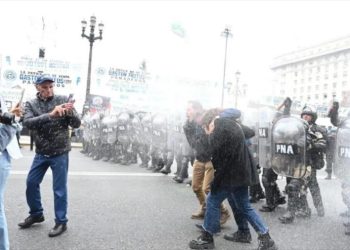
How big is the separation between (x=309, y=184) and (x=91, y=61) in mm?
14316

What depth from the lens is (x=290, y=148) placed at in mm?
5637

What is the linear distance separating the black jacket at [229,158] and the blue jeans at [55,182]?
170 centimetres

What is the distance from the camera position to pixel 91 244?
433 cm

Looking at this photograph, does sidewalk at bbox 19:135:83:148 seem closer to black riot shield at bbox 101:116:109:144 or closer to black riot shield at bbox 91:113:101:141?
black riot shield at bbox 91:113:101:141

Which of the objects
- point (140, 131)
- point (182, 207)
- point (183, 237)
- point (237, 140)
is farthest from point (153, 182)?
point (237, 140)

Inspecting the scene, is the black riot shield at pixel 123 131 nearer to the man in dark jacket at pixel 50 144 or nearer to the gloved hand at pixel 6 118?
the man in dark jacket at pixel 50 144

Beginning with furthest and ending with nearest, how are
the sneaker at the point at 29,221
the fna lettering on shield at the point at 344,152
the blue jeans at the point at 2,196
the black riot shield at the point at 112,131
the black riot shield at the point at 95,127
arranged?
the black riot shield at the point at 95,127
the black riot shield at the point at 112,131
the fna lettering on shield at the point at 344,152
the sneaker at the point at 29,221
the blue jeans at the point at 2,196

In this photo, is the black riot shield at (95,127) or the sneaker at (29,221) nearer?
the sneaker at (29,221)

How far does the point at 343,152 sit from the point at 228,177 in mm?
1774

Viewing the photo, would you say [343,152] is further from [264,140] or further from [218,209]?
[218,209]

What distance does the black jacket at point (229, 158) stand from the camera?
4.34m

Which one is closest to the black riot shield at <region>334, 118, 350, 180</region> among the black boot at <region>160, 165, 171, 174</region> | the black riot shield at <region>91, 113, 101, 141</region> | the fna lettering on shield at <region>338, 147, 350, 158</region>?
the fna lettering on shield at <region>338, 147, 350, 158</region>

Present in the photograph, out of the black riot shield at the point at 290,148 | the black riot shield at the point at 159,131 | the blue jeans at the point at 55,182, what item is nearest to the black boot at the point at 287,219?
the black riot shield at the point at 290,148

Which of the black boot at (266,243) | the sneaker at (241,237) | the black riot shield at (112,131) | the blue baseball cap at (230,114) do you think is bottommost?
the sneaker at (241,237)
